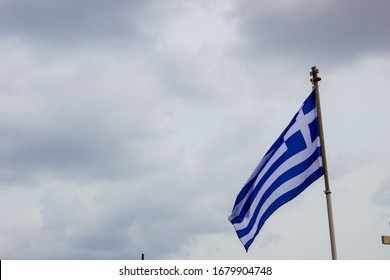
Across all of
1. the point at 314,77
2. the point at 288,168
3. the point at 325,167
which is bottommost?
the point at 325,167

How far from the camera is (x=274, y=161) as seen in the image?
13891 millimetres

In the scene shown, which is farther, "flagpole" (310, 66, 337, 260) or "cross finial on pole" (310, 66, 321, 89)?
"cross finial on pole" (310, 66, 321, 89)

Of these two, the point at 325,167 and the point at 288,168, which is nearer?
the point at 325,167

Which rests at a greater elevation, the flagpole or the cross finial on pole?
the cross finial on pole

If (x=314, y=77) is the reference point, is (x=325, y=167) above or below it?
below

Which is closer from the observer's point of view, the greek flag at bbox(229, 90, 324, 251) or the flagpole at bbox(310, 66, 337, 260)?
the flagpole at bbox(310, 66, 337, 260)

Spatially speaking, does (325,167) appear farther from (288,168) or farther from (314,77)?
(314,77)

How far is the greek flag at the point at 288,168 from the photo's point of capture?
1341 cm

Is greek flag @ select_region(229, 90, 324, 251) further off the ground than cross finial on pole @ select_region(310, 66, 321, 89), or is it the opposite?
cross finial on pole @ select_region(310, 66, 321, 89)

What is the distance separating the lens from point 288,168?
13.7 metres

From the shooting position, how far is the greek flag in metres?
13.4

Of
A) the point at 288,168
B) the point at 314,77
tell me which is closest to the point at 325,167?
the point at 288,168
